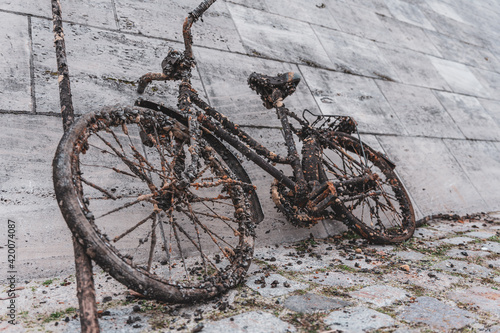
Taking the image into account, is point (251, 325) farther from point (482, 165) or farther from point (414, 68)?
point (414, 68)

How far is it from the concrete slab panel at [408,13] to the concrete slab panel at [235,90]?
3754 millimetres

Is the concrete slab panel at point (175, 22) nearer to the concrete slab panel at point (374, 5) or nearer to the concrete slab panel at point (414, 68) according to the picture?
the concrete slab panel at point (374, 5)

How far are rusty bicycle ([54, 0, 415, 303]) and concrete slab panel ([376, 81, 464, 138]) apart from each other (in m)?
1.82

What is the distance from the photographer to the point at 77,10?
3461 mm

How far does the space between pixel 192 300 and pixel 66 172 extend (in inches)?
35.0

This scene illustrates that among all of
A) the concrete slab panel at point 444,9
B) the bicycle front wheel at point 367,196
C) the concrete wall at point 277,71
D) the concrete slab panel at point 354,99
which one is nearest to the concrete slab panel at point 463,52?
the concrete wall at point 277,71

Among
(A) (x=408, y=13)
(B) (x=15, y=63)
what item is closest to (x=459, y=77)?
(A) (x=408, y=13)

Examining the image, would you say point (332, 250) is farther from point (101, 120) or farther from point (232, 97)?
point (101, 120)

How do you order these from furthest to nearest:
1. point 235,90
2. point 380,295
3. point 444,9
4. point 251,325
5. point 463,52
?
point 444,9
point 463,52
point 235,90
point 380,295
point 251,325

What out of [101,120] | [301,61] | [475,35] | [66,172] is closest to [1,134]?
[101,120]

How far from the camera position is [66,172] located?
1.59 meters

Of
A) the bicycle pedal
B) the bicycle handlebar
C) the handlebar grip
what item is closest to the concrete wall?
the bicycle pedal

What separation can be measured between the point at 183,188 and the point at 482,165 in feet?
16.9

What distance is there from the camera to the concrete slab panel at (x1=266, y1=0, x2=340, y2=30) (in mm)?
5055
